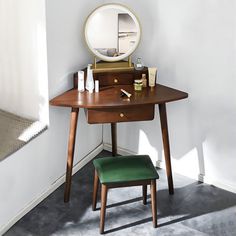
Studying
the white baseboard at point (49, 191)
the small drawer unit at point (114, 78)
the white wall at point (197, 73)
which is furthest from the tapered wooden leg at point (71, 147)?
the white wall at point (197, 73)

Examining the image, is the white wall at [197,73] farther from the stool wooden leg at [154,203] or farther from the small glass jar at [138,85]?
the stool wooden leg at [154,203]

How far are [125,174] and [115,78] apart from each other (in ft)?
2.13

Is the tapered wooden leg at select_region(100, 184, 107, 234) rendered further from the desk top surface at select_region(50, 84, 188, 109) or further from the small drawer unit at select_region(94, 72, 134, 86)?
the small drawer unit at select_region(94, 72, 134, 86)

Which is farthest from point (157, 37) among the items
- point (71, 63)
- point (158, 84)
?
point (71, 63)

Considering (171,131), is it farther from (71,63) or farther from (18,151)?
(18,151)

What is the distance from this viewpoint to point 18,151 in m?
2.76

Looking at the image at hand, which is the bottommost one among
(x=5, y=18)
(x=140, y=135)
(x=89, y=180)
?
(x=89, y=180)

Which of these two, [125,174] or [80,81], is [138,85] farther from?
[125,174]

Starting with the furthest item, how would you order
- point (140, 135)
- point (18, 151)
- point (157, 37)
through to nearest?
point (140, 135) → point (157, 37) → point (18, 151)

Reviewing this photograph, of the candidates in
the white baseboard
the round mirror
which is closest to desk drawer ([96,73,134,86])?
the round mirror

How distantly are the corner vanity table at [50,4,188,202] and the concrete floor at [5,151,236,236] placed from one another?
100 mm

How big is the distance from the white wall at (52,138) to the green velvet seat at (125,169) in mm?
373

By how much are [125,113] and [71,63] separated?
1.56 feet

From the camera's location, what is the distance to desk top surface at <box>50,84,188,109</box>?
282 cm
